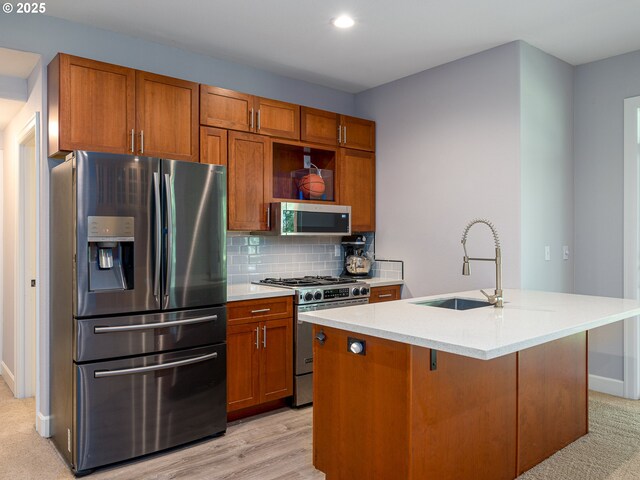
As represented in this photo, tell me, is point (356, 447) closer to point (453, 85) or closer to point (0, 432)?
point (0, 432)

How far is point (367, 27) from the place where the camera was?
129 inches

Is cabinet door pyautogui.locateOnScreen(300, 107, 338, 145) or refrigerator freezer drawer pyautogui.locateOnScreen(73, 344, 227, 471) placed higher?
cabinet door pyautogui.locateOnScreen(300, 107, 338, 145)

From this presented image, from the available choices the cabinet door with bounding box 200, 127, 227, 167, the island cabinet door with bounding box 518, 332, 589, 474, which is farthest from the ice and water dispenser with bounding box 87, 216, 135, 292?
the island cabinet door with bounding box 518, 332, 589, 474

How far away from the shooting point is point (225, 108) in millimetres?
3564

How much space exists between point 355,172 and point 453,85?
1106 mm

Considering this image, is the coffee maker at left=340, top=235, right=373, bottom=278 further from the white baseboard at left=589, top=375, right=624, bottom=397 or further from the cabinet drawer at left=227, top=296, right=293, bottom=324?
the white baseboard at left=589, top=375, right=624, bottom=397

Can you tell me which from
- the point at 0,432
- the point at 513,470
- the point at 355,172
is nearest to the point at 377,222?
the point at 355,172

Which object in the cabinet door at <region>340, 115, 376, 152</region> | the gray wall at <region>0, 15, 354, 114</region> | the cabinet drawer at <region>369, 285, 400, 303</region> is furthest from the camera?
the cabinet door at <region>340, 115, 376, 152</region>

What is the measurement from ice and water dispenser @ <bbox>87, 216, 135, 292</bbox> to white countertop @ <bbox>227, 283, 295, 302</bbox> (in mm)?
717

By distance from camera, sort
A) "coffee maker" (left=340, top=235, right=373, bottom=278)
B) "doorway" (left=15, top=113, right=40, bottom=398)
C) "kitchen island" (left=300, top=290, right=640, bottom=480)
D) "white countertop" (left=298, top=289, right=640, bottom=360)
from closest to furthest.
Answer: "white countertop" (left=298, top=289, right=640, bottom=360) < "kitchen island" (left=300, top=290, right=640, bottom=480) < "doorway" (left=15, top=113, right=40, bottom=398) < "coffee maker" (left=340, top=235, right=373, bottom=278)

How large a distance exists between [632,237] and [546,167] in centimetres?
85

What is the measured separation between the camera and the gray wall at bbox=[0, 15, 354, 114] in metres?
3.04

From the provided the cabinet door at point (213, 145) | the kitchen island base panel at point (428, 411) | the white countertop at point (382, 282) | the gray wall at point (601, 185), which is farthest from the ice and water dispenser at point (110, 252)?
the gray wall at point (601, 185)

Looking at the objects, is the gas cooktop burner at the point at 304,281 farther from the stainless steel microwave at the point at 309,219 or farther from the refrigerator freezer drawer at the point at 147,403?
the refrigerator freezer drawer at the point at 147,403
